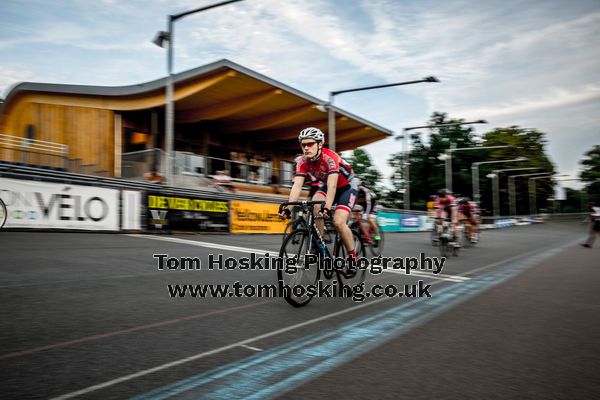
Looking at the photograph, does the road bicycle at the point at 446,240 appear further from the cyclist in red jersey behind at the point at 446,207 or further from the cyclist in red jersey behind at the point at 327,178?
the cyclist in red jersey behind at the point at 327,178

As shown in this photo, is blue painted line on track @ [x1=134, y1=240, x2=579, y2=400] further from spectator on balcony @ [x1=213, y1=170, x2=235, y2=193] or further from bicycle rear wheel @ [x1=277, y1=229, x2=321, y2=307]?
spectator on balcony @ [x1=213, y1=170, x2=235, y2=193]

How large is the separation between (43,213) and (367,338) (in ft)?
32.5

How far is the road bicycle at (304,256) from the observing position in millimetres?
5215

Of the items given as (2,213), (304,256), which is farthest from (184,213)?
(304,256)

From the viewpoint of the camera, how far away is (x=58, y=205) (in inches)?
456

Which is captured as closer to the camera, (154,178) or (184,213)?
(184,213)

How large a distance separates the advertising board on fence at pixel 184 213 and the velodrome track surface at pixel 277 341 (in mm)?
6885

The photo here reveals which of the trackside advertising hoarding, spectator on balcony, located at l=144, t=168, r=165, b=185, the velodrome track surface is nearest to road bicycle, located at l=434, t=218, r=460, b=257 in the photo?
the velodrome track surface

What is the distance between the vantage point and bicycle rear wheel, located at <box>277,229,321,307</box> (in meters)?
5.20

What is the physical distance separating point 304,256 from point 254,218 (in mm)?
12905

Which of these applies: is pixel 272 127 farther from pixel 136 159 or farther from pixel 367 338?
pixel 367 338

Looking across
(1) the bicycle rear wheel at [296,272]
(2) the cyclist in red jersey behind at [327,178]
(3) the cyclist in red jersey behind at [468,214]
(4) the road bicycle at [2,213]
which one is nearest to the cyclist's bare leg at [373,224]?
(2) the cyclist in red jersey behind at [327,178]

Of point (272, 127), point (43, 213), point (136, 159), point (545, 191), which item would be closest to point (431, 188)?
point (272, 127)

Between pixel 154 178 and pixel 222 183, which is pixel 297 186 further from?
pixel 222 183
